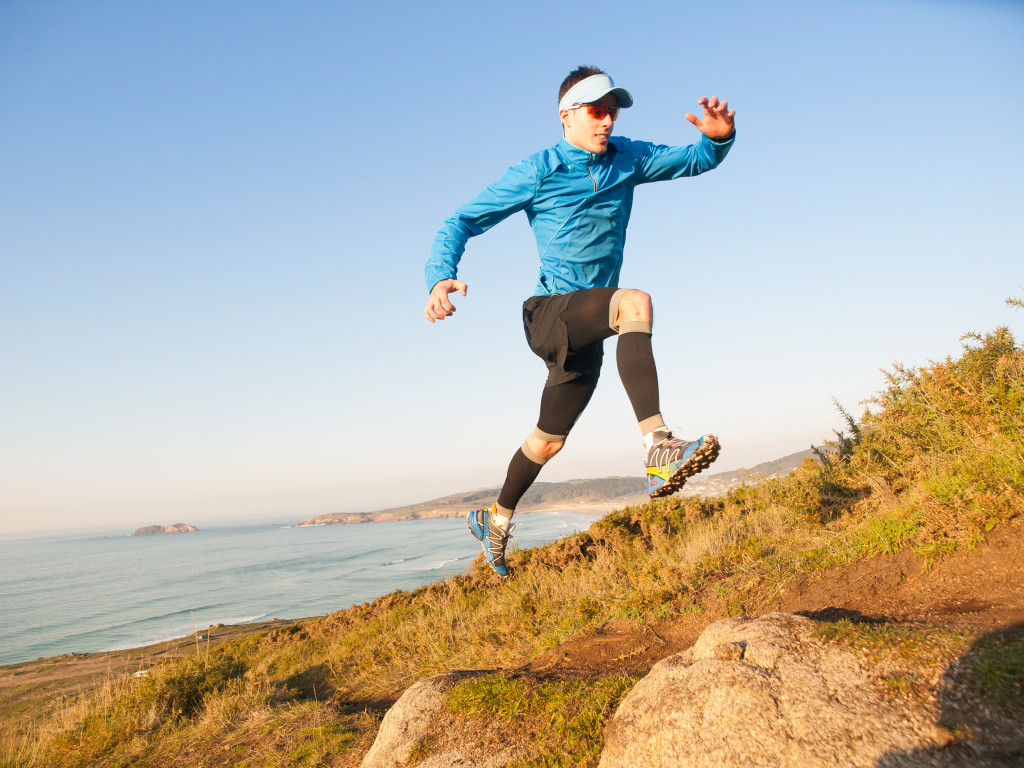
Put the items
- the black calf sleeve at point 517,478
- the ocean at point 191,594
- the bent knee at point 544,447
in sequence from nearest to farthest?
the bent knee at point 544,447, the black calf sleeve at point 517,478, the ocean at point 191,594

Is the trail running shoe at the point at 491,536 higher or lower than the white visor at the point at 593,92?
lower

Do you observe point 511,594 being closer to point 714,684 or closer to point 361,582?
point 714,684

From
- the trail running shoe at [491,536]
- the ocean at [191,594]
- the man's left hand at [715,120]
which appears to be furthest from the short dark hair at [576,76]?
the ocean at [191,594]

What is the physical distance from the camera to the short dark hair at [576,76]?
3775 mm

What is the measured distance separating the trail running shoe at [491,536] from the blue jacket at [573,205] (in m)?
1.90

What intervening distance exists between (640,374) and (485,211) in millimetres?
1595

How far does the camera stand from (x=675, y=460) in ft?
8.46

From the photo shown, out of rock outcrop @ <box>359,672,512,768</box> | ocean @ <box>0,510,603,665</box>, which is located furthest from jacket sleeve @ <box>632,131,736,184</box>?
ocean @ <box>0,510,603,665</box>

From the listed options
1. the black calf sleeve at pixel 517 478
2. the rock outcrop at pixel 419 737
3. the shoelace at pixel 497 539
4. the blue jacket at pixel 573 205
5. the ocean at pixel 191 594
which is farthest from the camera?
the ocean at pixel 191 594

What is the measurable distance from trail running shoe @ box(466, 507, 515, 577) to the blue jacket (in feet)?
6.24

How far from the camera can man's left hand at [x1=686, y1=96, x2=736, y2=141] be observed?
11.3 ft

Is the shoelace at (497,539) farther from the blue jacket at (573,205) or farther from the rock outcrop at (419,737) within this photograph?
the blue jacket at (573,205)

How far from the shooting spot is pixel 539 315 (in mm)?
3479

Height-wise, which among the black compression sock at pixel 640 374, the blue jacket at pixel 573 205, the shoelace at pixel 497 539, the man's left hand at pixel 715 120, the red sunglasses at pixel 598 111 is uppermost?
the red sunglasses at pixel 598 111
